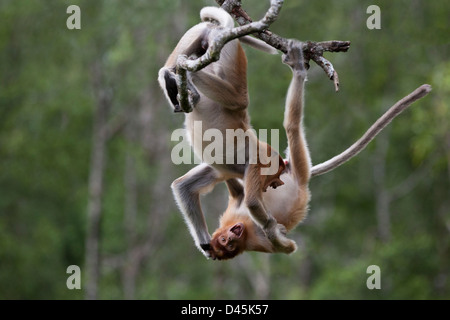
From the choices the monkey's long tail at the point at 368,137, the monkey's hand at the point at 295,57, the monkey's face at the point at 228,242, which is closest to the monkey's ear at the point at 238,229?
the monkey's face at the point at 228,242

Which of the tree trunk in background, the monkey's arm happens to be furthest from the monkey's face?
the tree trunk in background

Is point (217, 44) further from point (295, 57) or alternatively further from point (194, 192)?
point (194, 192)

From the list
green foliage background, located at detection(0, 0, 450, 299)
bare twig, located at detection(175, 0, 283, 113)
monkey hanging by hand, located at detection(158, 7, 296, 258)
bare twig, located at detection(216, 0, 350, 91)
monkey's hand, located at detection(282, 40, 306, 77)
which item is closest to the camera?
bare twig, located at detection(175, 0, 283, 113)

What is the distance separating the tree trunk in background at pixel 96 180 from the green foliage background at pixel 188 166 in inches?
7.0

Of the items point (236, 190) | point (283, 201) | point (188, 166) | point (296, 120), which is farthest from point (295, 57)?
point (188, 166)

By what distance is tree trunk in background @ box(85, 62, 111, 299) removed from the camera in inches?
743

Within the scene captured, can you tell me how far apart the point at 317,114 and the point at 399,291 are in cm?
490

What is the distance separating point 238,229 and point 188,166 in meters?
15.6

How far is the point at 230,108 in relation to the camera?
5637mm

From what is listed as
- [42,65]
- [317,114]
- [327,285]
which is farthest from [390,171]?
[42,65]

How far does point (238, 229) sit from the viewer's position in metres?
5.82

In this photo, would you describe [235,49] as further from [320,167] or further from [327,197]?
[327,197]

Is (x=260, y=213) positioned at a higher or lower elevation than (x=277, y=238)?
higher

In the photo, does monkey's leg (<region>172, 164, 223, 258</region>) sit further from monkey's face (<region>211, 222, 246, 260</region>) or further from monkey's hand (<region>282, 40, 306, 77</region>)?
monkey's hand (<region>282, 40, 306, 77</region>)
